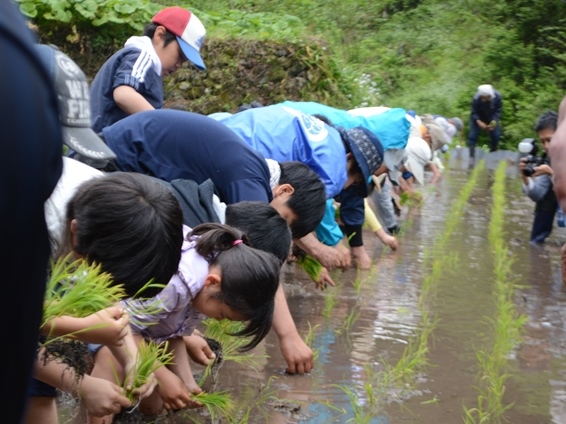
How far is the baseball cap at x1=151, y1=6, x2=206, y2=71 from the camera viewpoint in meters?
4.50

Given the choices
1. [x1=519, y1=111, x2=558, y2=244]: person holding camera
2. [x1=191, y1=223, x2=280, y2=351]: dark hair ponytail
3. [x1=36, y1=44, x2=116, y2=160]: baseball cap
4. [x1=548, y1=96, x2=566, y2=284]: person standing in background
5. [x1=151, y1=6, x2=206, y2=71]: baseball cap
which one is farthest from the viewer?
[x1=519, y1=111, x2=558, y2=244]: person holding camera

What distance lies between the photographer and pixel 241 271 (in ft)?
9.19

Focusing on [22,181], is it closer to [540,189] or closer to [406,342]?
[406,342]

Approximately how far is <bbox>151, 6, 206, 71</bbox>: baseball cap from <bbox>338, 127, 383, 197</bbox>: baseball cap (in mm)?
828

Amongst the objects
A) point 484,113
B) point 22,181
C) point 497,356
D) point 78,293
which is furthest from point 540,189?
point 484,113

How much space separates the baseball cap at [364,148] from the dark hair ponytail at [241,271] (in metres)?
1.91

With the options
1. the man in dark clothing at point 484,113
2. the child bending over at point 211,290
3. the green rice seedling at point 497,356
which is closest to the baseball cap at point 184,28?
the child bending over at point 211,290

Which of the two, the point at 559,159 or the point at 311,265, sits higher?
the point at 559,159

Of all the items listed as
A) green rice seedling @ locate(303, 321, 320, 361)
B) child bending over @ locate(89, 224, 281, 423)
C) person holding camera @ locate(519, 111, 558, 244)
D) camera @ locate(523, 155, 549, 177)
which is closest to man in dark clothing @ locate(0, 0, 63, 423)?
child bending over @ locate(89, 224, 281, 423)

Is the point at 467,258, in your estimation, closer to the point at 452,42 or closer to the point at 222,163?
the point at 222,163

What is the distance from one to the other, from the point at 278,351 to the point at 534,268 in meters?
3.58

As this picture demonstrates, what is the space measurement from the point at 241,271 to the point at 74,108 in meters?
1.07

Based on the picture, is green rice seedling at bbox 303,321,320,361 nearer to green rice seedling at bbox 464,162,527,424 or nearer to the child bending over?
green rice seedling at bbox 464,162,527,424

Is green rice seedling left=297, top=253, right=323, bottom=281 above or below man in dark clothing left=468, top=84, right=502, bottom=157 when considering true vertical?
above
